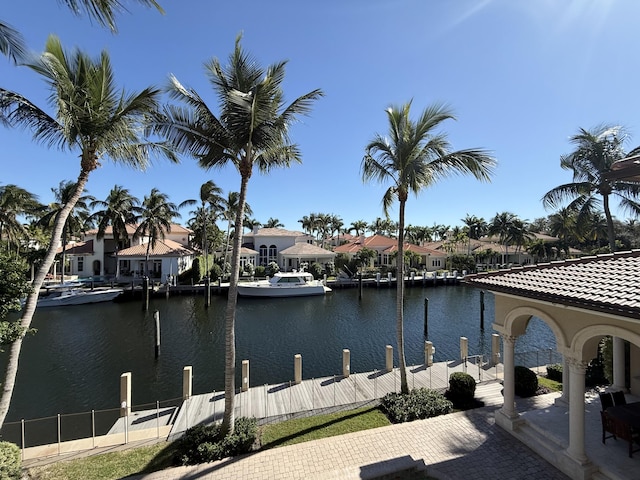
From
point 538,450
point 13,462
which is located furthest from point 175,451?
point 538,450

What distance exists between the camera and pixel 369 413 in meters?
9.31

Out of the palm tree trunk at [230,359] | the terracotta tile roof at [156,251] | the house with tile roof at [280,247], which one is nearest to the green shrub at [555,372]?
the palm tree trunk at [230,359]

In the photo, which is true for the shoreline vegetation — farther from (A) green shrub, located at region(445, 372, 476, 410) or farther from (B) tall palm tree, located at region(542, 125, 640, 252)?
(B) tall palm tree, located at region(542, 125, 640, 252)

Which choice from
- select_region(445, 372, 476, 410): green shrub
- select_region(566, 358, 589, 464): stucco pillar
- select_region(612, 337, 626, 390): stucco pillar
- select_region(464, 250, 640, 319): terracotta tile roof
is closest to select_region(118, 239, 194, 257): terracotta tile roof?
select_region(445, 372, 476, 410): green shrub

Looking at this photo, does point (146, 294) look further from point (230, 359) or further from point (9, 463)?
point (9, 463)

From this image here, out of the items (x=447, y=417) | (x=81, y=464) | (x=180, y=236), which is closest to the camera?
(x=81, y=464)

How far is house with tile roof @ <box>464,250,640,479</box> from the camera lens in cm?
546

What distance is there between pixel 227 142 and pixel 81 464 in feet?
27.7

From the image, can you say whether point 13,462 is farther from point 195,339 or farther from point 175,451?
point 195,339

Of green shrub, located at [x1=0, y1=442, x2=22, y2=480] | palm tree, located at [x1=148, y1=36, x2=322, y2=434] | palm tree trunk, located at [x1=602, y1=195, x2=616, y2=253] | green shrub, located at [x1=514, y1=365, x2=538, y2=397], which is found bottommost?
green shrub, located at [x1=514, y1=365, x2=538, y2=397]

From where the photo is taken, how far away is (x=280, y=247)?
54938 millimetres

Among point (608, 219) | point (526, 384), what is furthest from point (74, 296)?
point (608, 219)

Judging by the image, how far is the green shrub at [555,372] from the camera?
11.7 meters

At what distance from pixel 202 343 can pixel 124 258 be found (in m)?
24.7
